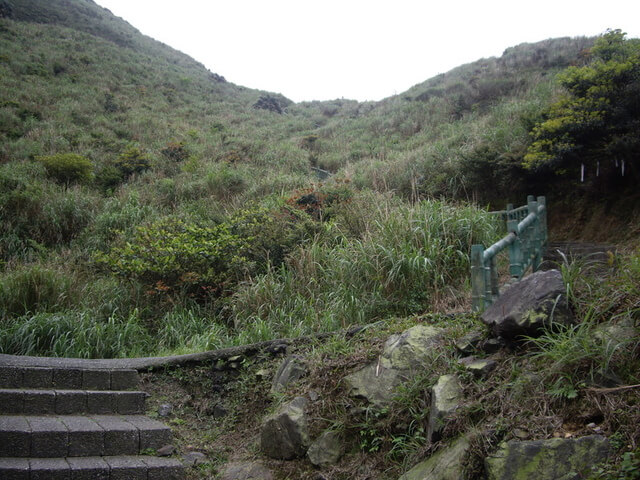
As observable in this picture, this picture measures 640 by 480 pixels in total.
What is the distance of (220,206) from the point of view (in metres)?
12.8

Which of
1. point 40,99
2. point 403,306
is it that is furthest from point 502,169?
point 40,99

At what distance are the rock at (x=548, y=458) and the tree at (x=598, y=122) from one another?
7.23m

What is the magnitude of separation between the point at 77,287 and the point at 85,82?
21909 mm

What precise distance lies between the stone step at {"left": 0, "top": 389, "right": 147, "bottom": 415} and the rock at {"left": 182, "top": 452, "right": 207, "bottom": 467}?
0.75 m

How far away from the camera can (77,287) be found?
7.12 meters

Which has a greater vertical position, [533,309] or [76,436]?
[533,309]

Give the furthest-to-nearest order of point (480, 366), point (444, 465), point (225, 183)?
1. point (225, 183)
2. point (480, 366)
3. point (444, 465)

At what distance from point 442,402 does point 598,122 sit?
24.6 ft

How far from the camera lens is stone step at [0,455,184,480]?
10.3ft

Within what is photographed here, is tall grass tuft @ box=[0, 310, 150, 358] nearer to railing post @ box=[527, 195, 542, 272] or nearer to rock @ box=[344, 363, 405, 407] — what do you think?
rock @ box=[344, 363, 405, 407]

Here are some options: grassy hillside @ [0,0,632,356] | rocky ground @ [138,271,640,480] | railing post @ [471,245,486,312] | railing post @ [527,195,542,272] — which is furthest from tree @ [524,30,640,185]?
rocky ground @ [138,271,640,480]

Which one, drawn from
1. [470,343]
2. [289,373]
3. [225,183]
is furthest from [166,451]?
[225,183]

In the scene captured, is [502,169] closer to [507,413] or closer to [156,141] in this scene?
[507,413]

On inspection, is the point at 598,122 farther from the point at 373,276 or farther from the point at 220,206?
the point at 220,206
